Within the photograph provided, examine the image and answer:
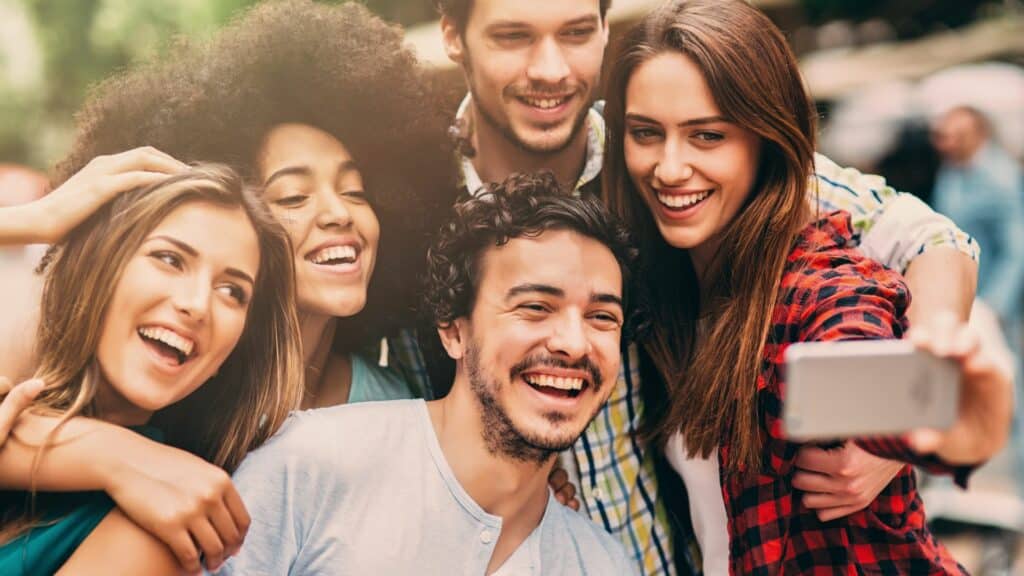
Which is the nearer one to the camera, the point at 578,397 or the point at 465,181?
the point at 578,397

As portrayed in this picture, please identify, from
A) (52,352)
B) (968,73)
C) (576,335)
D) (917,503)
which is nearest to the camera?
(52,352)

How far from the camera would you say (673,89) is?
240 cm

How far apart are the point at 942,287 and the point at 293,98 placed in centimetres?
159

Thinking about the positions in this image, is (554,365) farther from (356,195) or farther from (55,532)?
(55,532)

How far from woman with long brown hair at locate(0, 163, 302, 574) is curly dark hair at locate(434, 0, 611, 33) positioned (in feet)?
2.18

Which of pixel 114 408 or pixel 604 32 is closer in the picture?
pixel 114 408

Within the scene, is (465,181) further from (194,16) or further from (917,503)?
(917,503)

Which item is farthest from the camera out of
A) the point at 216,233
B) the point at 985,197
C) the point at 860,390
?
the point at 985,197

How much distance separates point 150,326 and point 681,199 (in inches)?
48.2

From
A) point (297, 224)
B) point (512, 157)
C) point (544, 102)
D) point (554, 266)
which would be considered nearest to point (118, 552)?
point (297, 224)

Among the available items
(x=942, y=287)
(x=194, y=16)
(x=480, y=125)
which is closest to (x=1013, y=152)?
(x=942, y=287)

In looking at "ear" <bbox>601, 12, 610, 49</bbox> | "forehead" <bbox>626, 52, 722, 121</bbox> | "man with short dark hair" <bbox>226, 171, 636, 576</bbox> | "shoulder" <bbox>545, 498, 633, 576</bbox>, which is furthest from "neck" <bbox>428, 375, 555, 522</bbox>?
"ear" <bbox>601, 12, 610, 49</bbox>

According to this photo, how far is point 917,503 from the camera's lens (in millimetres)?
2555

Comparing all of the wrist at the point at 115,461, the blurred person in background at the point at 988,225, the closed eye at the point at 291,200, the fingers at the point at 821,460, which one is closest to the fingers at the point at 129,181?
the closed eye at the point at 291,200
